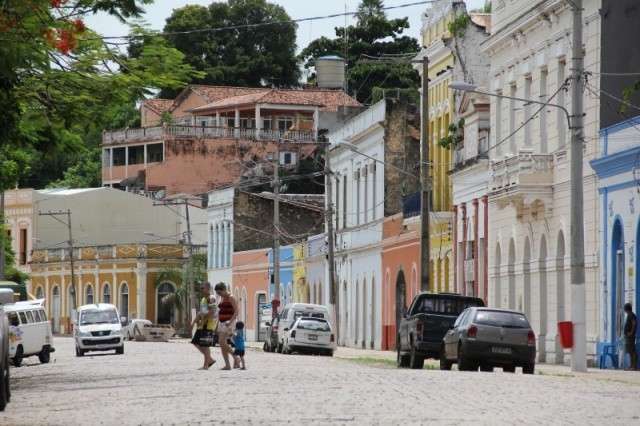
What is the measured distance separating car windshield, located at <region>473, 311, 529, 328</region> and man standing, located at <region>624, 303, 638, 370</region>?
12.1 feet

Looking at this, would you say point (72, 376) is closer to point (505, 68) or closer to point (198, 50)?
point (505, 68)

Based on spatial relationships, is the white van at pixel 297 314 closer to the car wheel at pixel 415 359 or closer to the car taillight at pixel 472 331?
the car wheel at pixel 415 359

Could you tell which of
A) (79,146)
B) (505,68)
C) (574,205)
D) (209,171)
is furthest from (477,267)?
(209,171)

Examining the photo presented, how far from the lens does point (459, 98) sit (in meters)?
64.4

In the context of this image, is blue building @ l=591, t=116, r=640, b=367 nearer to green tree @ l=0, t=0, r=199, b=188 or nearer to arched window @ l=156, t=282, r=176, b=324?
green tree @ l=0, t=0, r=199, b=188

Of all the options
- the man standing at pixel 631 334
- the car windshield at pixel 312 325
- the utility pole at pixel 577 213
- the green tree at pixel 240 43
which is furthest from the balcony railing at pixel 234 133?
the utility pole at pixel 577 213

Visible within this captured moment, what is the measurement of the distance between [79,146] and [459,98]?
30881 mm

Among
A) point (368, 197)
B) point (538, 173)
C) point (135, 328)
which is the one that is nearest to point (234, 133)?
point (135, 328)

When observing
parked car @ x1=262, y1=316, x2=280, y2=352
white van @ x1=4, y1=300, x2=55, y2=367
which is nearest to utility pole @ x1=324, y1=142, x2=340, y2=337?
parked car @ x1=262, y1=316, x2=280, y2=352

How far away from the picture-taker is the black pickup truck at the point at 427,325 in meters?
41.5

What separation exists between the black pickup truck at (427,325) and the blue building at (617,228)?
3422mm

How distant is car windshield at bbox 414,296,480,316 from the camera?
42719mm

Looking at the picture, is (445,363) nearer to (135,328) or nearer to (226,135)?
(135,328)

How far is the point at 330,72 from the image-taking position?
11850 centimetres
